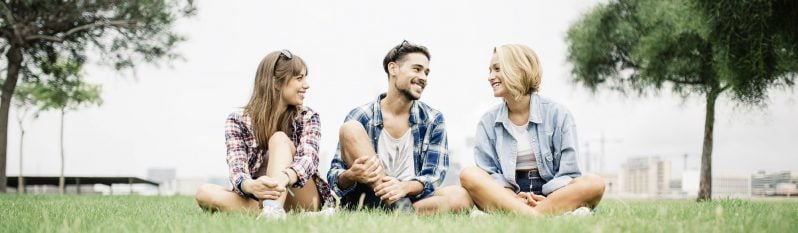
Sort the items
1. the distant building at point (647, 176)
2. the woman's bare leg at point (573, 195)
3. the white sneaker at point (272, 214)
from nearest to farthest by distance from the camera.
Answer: the white sneaker at point (272, 214), the woman's bare leg at point (573, 195), the distant building at point (647, 176)

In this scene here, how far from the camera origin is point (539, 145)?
4.87 metres

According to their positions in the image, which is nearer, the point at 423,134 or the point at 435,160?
the point at 435,160

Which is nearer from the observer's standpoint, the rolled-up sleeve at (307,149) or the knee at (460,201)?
the rolled-up sleeve at (307,149)

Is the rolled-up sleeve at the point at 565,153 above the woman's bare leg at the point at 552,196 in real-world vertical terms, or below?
above

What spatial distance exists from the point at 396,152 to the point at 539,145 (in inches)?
47.2

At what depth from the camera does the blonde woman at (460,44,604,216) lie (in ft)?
15.1

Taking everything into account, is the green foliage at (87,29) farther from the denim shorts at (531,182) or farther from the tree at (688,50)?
the denim shorts at (531,182)

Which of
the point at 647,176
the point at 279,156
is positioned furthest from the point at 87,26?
the point at 647,176

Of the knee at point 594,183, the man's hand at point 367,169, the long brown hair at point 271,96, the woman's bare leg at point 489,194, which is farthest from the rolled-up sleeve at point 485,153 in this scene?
the long brown hair at point 271,96

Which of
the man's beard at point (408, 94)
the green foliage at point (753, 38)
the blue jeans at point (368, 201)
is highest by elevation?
the green foliage at point (753, 38)

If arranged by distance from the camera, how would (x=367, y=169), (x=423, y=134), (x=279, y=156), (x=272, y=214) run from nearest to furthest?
1. (x=272, y=214)
2. (x=279, y=156)
3. (x=367, y=169)
4. (x=423, y=134)

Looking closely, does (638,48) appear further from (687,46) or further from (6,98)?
(6,98)

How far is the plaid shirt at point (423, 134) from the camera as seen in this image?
5.36 m

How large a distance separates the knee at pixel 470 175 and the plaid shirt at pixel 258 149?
3.40 feet
